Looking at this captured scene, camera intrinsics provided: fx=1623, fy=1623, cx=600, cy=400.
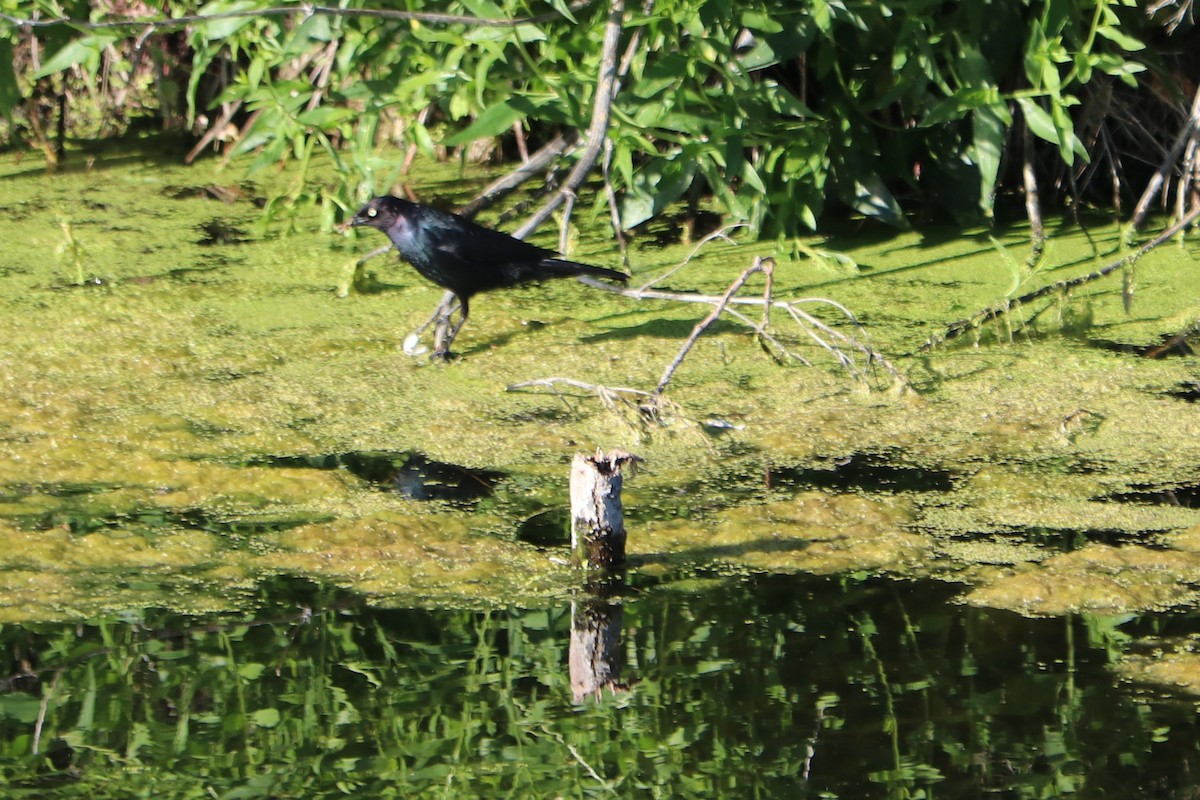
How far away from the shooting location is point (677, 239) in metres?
5.14

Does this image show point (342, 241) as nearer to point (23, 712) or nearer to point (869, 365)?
point (869, 365)

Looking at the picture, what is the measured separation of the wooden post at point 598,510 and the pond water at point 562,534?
6 cm

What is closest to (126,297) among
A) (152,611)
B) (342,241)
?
(342,241)

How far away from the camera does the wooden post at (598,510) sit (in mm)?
2752

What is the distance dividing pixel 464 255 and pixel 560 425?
65 cm

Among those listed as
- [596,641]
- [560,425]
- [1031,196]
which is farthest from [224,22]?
[596,641]

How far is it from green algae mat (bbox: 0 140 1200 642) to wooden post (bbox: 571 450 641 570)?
0.22ft

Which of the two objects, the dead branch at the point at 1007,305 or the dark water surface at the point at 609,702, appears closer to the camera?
the dark water surface at the point at 609,702

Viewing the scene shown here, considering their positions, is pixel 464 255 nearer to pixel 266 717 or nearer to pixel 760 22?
pixel 760 22

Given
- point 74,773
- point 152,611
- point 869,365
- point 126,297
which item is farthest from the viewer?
point 126,297

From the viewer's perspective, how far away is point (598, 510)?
281cm

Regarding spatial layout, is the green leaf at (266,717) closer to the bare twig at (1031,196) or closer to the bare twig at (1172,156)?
the bare twig at (1031,196)

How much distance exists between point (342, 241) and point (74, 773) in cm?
312

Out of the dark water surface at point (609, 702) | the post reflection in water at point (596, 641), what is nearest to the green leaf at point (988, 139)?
the dark water surface at point (609, 702)
